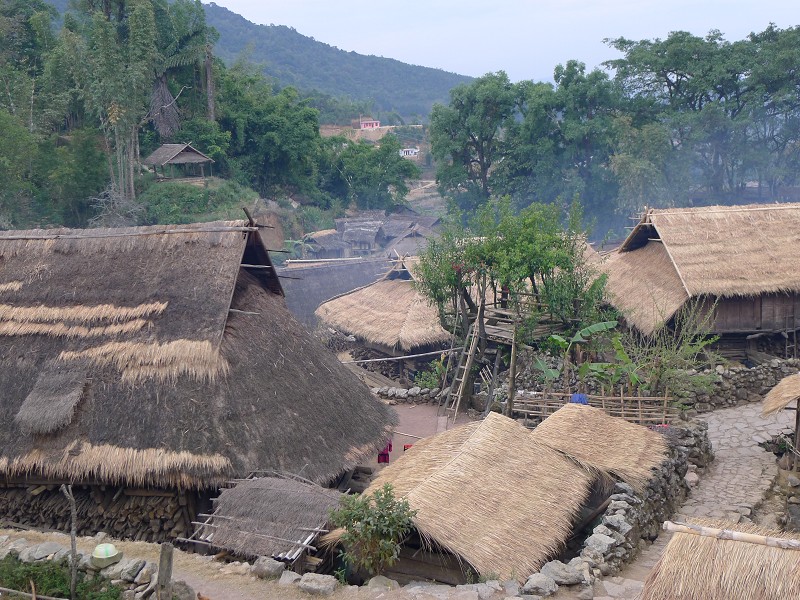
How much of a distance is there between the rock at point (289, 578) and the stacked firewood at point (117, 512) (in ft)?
9.76

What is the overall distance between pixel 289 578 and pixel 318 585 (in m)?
0.41

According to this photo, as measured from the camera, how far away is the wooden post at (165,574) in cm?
712

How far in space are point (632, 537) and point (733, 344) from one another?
10.5 meters

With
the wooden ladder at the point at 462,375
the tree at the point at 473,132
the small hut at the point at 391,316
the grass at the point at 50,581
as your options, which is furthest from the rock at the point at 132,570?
the tree at the point at 473,132

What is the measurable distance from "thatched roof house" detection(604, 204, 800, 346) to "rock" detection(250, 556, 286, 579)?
1116 cm

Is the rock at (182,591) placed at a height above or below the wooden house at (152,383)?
below

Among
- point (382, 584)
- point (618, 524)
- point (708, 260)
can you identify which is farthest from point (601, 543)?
point (708, 260)

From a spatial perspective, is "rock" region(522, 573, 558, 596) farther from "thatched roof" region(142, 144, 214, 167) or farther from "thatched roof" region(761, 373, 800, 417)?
"thatched roof" region(142, 144, 214, 167)

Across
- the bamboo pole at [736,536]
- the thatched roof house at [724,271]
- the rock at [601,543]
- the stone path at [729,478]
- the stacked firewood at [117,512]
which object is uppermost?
the thatched roof house at [724,271]

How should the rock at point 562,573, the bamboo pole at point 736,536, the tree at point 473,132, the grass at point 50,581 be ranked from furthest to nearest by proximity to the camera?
the tree at point 473,132
the rock at point 562,573
the grass at point 50,581
the bamboo pole at point 736,536

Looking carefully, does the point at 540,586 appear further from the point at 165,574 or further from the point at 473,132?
the point at 473,132

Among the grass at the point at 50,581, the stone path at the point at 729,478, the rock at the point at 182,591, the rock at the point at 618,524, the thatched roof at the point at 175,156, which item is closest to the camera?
the rock at the point at 182,591

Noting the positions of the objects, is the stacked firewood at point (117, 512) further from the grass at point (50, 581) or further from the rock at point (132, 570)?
the rock at point (132, 570)

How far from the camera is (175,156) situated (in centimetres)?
3297
